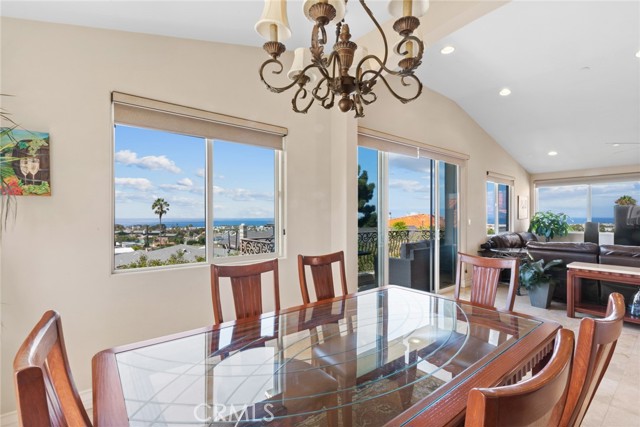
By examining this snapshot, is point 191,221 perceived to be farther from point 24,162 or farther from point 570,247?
point 570,247

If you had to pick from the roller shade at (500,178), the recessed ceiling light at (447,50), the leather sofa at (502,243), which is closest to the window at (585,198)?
the roller shade at (500,178)

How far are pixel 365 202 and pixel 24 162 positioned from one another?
10.5 feet

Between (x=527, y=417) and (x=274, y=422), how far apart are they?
0.70m

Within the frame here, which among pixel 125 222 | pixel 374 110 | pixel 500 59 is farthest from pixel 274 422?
pixel 500 59

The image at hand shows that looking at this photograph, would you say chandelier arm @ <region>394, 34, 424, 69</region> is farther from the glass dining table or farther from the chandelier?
the glass dining table

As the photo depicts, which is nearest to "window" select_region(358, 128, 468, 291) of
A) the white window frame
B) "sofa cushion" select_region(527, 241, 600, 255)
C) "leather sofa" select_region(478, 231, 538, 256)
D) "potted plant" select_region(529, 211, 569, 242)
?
"leather sofa" select_region(478, 231, 538, 256)

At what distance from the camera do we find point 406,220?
4.61 metres

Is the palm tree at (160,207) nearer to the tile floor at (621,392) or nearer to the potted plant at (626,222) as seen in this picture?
the tile floor at (621,392)

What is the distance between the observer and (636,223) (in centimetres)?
686

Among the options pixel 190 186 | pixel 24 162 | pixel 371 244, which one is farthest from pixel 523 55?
pixel 24 162

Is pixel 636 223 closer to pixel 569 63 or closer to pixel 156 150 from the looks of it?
pixel 569 63

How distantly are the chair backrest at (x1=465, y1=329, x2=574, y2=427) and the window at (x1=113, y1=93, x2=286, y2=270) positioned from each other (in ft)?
8.41

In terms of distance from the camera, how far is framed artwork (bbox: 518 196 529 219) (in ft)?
25.4

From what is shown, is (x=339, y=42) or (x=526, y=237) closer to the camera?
(x=339, y=42)
